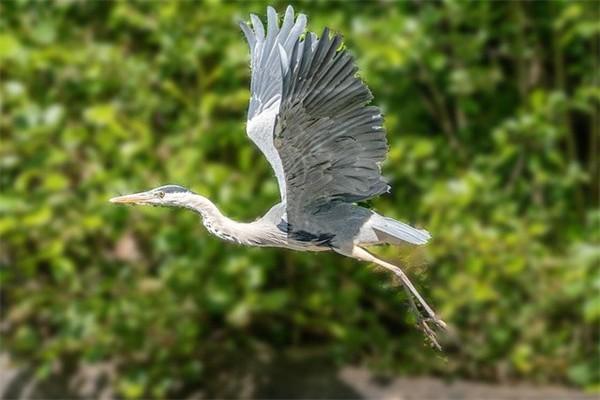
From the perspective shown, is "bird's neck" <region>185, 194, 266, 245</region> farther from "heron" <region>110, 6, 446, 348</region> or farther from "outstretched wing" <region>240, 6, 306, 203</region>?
"outstretched wing" <region>240, 6, 306, 203</region>

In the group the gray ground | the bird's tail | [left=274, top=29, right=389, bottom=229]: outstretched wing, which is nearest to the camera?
[left=274, top=29, right=389, bottom=229]: outstretched wing

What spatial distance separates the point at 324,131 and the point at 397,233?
→ 0.77ft

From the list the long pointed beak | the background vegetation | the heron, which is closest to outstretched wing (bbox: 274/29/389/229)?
the heron

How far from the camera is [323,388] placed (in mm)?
5039

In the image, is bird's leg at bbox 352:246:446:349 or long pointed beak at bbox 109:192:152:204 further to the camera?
bird's leg at bbox 352:246:446:349

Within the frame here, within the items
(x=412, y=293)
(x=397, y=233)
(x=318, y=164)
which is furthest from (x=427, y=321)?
(x=318, y=164)

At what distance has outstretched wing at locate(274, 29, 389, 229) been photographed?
1.98 metres

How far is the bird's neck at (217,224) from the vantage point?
6.79 feet

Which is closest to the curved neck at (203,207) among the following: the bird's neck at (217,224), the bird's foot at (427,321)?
the bird's neck at (217,224)

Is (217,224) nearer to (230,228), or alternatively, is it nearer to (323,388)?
(230,228)

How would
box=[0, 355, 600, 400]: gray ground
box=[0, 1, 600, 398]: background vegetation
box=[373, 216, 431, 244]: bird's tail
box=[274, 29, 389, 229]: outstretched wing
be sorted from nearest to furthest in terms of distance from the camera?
1. box=[274, 29, 389, 229]: outstretched wing
2. box=[373, 216, 431, 244]: bird's tail
3. box=[0, 1, 600, 398]: background vegetation
4. box=[0, 355, 600, 400]: gray ground

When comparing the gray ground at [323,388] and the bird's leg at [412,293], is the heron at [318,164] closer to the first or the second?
the bird's leg at [412,293]

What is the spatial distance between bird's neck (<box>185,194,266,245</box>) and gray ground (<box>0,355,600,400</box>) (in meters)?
2.95

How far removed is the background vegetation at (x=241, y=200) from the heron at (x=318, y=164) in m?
2.20
